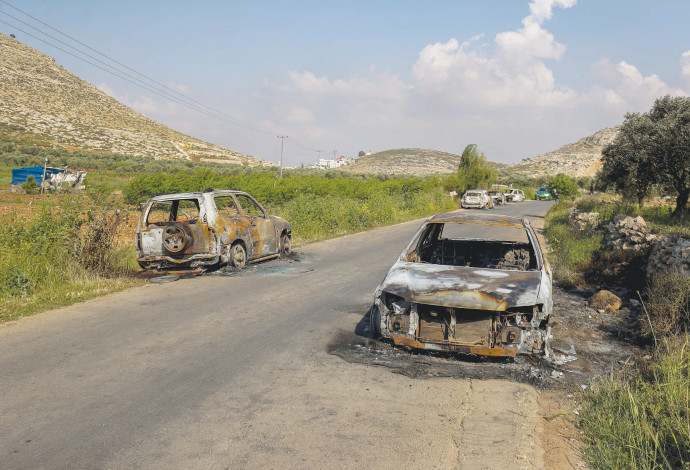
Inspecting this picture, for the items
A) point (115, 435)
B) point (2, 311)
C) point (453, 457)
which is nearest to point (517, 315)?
point (453, 457)

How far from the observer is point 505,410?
4.13 meters

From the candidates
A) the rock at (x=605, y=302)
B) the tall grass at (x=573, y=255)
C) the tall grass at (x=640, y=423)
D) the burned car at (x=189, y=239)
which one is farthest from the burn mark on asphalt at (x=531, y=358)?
the burned car at (x=189, y=239)

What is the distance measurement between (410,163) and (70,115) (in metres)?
84.9

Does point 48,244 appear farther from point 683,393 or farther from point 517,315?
point 683,393

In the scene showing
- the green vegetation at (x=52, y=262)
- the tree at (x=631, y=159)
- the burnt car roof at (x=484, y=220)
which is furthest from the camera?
the tree at (x=631, y=159)

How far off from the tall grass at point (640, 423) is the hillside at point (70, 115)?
68295 millimetres

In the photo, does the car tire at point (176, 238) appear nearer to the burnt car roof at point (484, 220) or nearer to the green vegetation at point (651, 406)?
the burnt car roof at point (484, 220)

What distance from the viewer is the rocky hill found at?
4179 inches

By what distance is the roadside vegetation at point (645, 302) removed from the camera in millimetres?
3355

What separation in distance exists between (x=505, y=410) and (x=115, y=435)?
3053mm

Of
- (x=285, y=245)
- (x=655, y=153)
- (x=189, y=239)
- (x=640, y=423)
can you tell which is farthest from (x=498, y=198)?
(x=640, y=423)

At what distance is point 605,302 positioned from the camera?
8.02 meters

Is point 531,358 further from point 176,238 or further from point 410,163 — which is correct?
point 410,163

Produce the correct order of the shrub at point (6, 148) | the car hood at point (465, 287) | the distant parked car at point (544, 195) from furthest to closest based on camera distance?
the distant parked car at point (544, 195) < the shrub at point (6, 148) < the car hood at point (465, 287)
